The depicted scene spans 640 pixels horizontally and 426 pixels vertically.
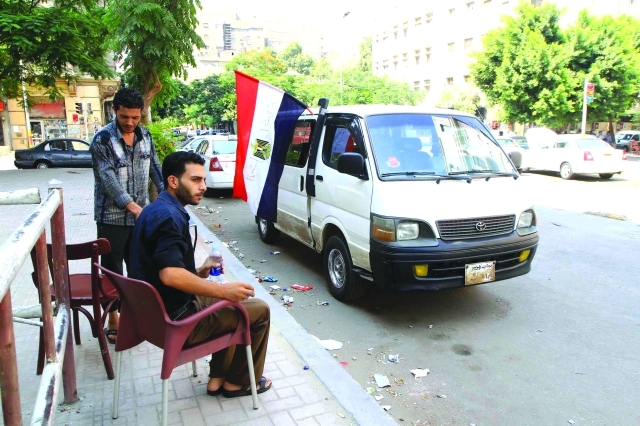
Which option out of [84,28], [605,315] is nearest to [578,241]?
[605,315]

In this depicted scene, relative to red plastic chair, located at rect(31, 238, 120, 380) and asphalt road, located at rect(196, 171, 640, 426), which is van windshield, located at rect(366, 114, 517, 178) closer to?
asphalt road, located at rect(196, 171, 640, 426)

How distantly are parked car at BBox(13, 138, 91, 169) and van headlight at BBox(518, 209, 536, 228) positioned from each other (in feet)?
65.3

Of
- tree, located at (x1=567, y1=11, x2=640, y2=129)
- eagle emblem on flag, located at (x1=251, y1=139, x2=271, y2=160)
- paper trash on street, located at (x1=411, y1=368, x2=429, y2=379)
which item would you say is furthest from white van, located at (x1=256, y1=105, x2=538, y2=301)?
tree, located at (x1=567, y1=11, x2=640, y2=129)

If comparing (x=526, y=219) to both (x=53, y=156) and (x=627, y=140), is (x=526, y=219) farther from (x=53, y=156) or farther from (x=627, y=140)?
(x=627, y=140)

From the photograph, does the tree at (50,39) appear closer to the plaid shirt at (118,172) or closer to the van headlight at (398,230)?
the plaid shirt at (118,172)

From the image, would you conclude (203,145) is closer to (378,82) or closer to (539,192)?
(539,192)

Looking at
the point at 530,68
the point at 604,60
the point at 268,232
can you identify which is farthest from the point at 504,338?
the point at 604,60

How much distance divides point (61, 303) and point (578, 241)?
7759mm

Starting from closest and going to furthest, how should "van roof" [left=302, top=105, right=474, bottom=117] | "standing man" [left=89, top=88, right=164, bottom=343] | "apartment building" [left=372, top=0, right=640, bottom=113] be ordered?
"standing man" [left=89, top=88, right=164, bottom=343] → "van roof" [left=302, top=105, right=474, bottom=117] → "apartment building" [left=372, top=0, right=640, bottom=113]

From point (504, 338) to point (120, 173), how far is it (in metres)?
3.67

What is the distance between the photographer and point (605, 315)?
4.96 metres

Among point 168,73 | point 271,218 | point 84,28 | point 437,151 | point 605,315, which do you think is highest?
point 84,28

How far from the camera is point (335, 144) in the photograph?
18.6 ft

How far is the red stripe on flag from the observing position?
6168 mm
